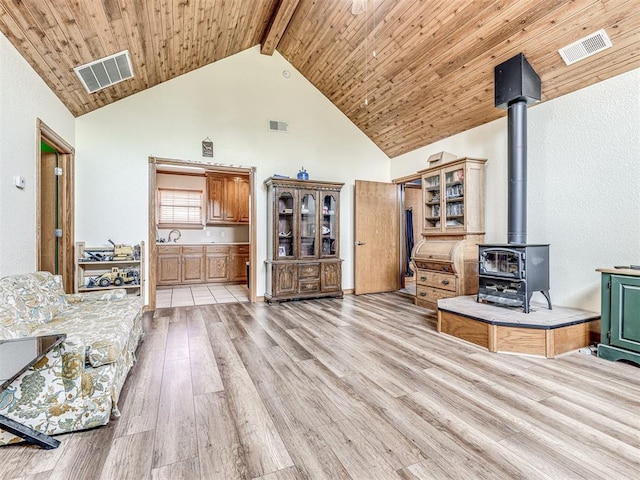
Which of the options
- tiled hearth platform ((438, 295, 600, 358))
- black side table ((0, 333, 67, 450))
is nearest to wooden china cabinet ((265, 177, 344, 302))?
tiled hearth platform ((438, 295, 600, 358))

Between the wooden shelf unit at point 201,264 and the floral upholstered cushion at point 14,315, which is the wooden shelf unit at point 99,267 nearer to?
the floral upholstered cushion at point 14,315

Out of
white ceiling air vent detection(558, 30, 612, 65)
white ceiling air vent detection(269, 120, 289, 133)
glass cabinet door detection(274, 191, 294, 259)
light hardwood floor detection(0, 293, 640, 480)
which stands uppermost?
white ceiling air vent detection(269, 120, 289, 133)

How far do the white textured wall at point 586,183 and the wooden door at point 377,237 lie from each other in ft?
7.65

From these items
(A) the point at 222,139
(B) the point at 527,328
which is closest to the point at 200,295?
(A) the point at 222,139

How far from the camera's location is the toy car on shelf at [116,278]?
4070 mm

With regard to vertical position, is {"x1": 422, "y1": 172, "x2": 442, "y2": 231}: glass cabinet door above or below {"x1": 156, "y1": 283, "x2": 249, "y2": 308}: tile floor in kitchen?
above

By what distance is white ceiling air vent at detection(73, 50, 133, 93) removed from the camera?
10.9ft

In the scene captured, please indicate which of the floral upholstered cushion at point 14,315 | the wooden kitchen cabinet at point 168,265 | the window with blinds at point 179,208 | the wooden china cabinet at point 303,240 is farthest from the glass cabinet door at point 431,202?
the wooden kitchen cabinet at point 168,265

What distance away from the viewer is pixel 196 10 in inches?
136

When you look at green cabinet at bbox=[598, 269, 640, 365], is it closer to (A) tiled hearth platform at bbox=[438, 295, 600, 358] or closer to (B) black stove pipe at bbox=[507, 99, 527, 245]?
(A) tiled hearth platform at bbox=[438, 295, 600, 358]

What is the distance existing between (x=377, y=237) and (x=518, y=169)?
282 centimetres

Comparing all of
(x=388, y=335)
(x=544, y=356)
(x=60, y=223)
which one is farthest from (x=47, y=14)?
(x=544, y=356)

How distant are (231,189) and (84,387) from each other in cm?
602

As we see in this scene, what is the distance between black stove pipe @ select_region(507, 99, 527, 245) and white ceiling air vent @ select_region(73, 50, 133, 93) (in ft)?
14.3
